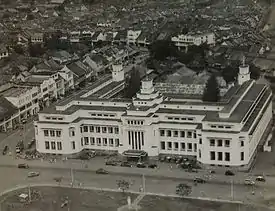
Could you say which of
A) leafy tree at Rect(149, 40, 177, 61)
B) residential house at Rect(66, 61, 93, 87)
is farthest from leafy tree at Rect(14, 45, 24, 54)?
leafy tree at Rect(149, 40, 177, 61)

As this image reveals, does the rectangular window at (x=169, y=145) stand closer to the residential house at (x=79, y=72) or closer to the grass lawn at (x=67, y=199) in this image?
the grass lawn at (x=67, y=199)

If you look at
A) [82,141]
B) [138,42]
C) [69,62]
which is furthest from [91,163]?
[138,42]

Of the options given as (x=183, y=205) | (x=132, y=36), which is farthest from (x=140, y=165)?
(x=132, y=36)

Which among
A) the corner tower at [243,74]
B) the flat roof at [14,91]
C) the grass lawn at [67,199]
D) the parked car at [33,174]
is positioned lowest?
the parked car at [33,174]

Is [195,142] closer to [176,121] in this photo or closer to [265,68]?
[176,121]

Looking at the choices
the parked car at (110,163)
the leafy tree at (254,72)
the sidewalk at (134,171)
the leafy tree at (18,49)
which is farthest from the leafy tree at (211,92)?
the leafy tree at (18,49)
